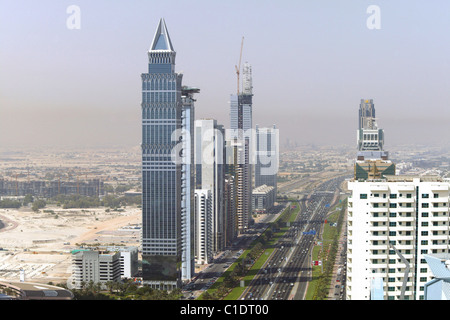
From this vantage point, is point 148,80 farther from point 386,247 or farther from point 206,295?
point 386,247

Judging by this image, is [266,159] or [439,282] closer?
[439,282]

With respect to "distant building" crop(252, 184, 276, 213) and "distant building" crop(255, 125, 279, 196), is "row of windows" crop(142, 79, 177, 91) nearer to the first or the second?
"distant building" crop(255, 125, 279, 196)

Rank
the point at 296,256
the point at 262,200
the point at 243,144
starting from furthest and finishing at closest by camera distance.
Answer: the point at 262,200, the point at 243,144, the point at 296,256

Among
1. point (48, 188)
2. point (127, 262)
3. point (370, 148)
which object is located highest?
point (370, 148)

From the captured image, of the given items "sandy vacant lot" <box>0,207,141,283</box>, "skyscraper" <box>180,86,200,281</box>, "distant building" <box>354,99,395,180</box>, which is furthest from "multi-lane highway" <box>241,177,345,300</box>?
"sandy vacant lot" <box>0,207,141,283</box>

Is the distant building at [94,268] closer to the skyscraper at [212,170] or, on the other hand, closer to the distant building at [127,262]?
the distant building at [127,262]

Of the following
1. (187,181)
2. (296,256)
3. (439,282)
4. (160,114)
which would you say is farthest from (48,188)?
(439,282)

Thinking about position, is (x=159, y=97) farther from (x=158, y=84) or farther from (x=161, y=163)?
(x=161, y=163)

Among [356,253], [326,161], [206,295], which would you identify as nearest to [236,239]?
[326,161]
